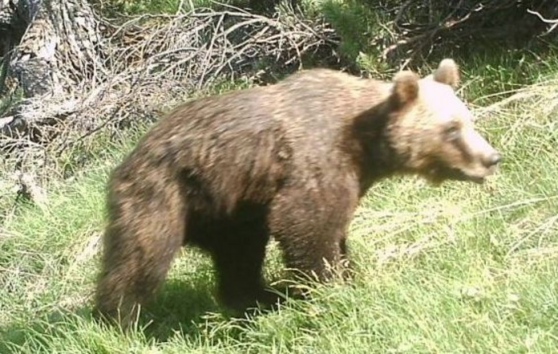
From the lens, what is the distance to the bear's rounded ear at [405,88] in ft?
18.2

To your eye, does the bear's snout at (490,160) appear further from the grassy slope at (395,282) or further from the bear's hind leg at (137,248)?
the bear's hind leg at (137,248)

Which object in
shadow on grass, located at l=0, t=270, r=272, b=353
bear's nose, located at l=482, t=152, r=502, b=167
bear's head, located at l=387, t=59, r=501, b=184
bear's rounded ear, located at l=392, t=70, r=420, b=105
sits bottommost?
shadow on grass, located at l=0, t=270, r=272, b=353

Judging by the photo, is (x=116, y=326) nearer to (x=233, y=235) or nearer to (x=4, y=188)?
(x=233, y=235)

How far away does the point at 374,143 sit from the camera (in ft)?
18.7

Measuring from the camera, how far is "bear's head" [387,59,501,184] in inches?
223

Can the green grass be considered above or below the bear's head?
below

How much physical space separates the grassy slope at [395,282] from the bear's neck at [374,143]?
1.63 ft

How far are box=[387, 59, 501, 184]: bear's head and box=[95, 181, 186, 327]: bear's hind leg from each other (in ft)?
3.73

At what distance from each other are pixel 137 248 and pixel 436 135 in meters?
1.54

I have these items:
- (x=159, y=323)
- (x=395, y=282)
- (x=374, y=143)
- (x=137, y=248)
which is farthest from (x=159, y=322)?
(x=374, y=143)

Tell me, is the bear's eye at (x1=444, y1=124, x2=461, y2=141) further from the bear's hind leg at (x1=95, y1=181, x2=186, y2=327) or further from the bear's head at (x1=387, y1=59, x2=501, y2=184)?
the bear's hind leg at (x1=95, y1=181, x2=186, y2=327)

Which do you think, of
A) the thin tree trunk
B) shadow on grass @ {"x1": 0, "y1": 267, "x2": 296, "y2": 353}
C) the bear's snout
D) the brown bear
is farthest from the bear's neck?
the thin tree trunk

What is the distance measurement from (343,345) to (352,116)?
122 cm

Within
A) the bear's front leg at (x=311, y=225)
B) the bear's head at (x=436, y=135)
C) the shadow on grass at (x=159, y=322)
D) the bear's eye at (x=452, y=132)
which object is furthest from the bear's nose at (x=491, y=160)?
the shadow on grass at (x=159, y=322)
